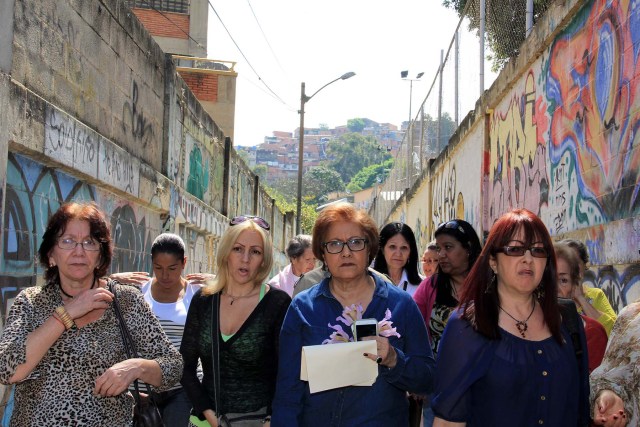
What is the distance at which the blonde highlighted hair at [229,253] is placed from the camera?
467cm

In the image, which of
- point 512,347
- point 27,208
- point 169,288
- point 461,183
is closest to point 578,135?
point 169,288

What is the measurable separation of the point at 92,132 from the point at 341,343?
491cm

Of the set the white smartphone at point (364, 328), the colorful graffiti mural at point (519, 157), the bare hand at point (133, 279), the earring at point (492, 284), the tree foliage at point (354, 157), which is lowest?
the white smartphone at point (364, 328)

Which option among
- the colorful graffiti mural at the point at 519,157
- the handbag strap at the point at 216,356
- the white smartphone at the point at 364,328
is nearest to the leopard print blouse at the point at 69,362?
the handbag strap at the point at 216,356

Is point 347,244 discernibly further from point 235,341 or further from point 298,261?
point 298,261

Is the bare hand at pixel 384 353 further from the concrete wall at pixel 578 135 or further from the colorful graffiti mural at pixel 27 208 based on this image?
the colorful graffiti mural at pixel 27 208

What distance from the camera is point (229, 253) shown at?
4.72 m

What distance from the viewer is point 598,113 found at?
646 cm

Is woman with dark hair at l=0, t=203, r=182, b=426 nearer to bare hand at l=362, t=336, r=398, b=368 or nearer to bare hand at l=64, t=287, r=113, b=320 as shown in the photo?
bare hand at l=64, t=287, r=113, b=320

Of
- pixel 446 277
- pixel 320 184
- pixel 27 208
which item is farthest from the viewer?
pixel 320 184

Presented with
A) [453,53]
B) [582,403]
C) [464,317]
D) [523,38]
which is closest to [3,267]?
[464,317]

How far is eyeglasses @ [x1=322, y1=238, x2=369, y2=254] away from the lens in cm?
406

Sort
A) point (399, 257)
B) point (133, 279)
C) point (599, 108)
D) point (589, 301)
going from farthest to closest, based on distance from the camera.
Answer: point (399, 257), point (599, 108), point (133, 279), point (589, 301)

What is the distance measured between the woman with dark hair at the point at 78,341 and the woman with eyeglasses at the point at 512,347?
53.0 inches
